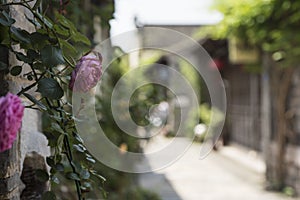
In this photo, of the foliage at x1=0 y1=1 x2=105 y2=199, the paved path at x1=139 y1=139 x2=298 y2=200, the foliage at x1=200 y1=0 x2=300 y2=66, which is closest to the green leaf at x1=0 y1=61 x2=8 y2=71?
the foliage at x1=0 y1=1 x2=105 y2=199

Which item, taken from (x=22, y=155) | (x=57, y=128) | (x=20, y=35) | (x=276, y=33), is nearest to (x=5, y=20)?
(x=20, y=35)

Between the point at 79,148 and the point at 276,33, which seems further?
the point at 276,33

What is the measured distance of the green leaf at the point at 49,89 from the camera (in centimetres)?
52

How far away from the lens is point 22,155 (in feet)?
2.24

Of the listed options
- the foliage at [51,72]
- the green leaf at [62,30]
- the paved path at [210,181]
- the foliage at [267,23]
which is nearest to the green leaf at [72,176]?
the foliage at [51,72]

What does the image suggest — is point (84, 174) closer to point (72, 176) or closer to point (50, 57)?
point (72, 176)

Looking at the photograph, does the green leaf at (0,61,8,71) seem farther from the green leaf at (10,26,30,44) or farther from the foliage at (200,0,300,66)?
the foliage at (200,0,300,66)

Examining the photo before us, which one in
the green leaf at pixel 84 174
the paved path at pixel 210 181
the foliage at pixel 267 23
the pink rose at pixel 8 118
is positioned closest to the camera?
the pink rose at pixel 8 118

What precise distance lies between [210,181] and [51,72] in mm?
4780

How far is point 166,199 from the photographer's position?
4043 millimetres

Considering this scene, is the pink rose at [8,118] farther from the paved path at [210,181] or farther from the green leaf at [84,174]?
the paved path at [210,181]

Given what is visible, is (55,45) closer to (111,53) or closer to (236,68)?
(111,53)

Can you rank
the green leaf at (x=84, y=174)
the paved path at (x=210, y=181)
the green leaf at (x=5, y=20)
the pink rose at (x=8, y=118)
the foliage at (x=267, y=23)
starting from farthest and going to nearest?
the paved path at (x=210, y=181)
the foliage at (x=267, y=23)
the green leaf at (x=84, y=174)
the green leaf at (x=5, y=20)
the pink rose at (x=8, y=118)

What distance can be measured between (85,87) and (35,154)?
0.92 feet
